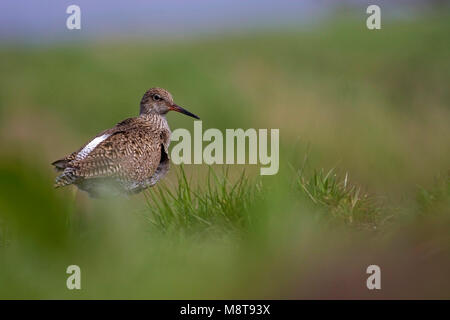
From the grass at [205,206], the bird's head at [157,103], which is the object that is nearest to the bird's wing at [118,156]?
the bird's head at [157,103]

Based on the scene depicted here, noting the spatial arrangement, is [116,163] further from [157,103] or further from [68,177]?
[157,103]

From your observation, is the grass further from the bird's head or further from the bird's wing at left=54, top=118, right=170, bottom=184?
the bird's head

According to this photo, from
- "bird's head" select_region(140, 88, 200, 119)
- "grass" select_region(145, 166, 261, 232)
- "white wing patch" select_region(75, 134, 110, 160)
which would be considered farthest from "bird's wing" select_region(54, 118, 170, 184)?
"grass" select_region(145, 166, 261, 232)

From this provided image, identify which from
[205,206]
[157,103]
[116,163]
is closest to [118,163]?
[116,163]

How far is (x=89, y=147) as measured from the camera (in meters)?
7.42

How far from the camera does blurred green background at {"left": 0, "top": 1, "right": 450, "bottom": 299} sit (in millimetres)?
3047

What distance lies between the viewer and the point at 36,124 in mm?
11914

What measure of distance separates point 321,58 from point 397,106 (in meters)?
3.95

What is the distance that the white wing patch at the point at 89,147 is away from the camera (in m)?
7.24

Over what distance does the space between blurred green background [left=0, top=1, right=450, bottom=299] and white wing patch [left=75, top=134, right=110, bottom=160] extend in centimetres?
80

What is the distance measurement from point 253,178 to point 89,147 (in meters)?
2.04

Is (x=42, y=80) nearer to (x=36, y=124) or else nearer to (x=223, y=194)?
(x=36, y=124)

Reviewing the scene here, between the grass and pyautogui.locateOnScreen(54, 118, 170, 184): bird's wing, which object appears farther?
pyautogui.locateOnScreen(54, 118, 170, 184): bird's wing

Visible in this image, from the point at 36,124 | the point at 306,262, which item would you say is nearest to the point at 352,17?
the point at 36,124
